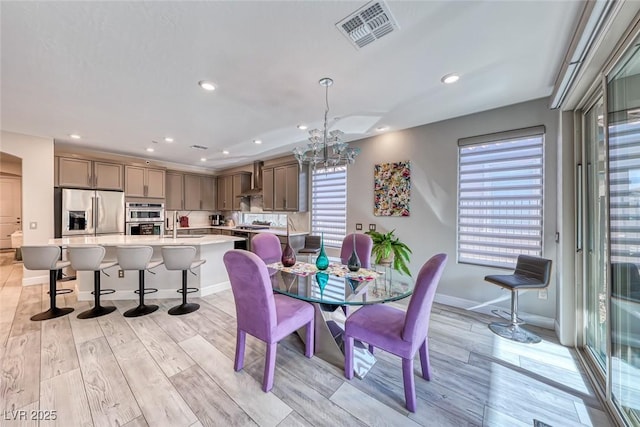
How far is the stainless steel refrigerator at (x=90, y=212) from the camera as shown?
176 inches

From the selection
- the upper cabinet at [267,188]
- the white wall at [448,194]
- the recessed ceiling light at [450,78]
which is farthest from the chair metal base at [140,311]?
the recessed ceiling light at [450,78]

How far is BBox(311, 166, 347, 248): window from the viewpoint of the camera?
4.59 meters

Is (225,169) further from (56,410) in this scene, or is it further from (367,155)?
(56,410)

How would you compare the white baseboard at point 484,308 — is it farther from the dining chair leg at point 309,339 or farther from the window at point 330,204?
the dining chair leg at point 309,339

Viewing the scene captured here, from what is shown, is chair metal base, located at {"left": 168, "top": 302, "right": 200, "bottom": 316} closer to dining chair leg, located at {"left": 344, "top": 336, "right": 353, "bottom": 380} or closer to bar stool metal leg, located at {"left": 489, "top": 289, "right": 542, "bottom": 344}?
dining chair leg, located at {"left": 344, "top": 336, "right": 353, "bottom": 380}

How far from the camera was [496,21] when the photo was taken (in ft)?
5.33

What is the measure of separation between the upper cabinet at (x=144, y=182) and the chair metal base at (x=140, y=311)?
3291mm

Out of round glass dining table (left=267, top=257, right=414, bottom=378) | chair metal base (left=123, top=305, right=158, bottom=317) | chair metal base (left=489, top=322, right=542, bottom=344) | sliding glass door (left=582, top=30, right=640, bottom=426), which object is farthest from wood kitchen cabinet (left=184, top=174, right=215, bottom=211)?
sliding glass door (left=582, top=30, right=640, bottom=426)

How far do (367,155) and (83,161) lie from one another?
552cm

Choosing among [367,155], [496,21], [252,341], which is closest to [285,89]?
[496,21]

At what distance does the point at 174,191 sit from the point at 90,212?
1744 millimetres

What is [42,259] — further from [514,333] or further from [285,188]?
[514,333]

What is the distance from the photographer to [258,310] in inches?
71.6

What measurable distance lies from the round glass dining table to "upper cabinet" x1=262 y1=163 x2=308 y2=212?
2.54m
